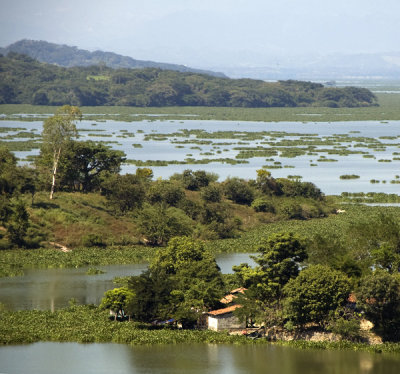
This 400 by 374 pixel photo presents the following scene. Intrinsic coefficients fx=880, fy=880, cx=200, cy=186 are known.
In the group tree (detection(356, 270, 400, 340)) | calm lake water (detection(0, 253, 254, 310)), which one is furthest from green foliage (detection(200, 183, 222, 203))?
tree (detection(356, 270, 400, 340))

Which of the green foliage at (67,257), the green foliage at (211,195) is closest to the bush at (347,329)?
the green foliage at (67,257)

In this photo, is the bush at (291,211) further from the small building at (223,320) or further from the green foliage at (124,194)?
the small building at (223,320)

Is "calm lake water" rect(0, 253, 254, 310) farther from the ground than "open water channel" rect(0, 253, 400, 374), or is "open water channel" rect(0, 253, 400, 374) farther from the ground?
"open water channel" rect(0, 253, 400, 374)

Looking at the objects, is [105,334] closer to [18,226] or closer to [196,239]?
[196,239]

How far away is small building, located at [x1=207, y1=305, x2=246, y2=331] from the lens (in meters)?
36.6

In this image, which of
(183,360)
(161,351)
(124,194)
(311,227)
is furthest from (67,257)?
(183,360)

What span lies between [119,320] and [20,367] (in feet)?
24.4

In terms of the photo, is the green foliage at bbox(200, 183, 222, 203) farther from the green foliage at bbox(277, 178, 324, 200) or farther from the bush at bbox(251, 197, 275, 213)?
the green foliage at bbox(277, 178, 324, 200)

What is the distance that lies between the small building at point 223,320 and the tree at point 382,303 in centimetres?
540

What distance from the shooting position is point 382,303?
34.1 m

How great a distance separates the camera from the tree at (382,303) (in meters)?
34.1

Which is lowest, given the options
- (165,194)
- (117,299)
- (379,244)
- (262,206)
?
(262,206)

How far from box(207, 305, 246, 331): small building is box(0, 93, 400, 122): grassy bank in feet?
401

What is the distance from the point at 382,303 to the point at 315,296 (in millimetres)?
2627
